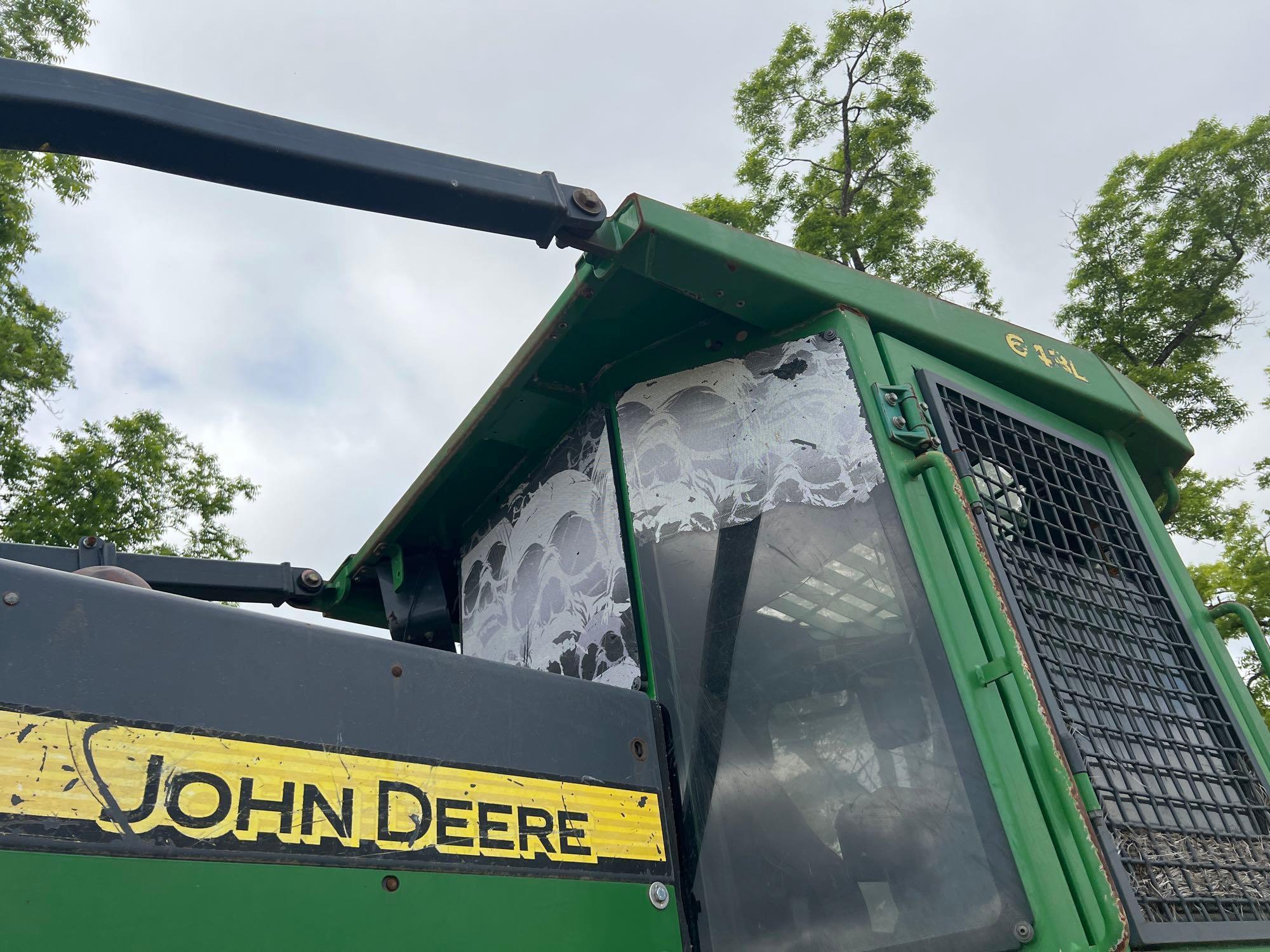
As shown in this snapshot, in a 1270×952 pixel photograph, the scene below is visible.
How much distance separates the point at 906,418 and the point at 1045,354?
2.70ft

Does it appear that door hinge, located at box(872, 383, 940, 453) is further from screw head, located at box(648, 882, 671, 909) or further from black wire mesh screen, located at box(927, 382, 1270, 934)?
screw head, located at box(648, 882, 671, 909)

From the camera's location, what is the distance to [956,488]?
231cm

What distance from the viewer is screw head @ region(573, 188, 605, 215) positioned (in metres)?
2.46

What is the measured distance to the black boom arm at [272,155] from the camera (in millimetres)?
2016

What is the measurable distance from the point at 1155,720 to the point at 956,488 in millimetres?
771

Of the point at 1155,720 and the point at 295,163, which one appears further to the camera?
the point at 1155,720

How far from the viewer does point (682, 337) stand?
9.39ft

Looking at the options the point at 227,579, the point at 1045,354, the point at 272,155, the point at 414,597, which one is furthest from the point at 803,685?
the point at 227,579

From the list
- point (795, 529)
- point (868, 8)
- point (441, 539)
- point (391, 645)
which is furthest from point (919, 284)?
point (391, 645)

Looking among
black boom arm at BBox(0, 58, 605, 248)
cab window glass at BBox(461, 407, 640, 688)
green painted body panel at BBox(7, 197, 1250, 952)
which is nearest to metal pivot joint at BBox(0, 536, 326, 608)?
green painted body panel at BBox(7, 197, 1250, 952)

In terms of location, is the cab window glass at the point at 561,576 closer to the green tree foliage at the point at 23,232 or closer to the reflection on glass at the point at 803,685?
the reflection on glass at the point at 803,685

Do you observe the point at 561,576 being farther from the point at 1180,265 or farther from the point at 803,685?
the point at 1180,265

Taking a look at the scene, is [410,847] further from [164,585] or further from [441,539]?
[164,585]

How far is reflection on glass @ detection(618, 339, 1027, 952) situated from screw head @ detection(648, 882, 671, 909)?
7cm
